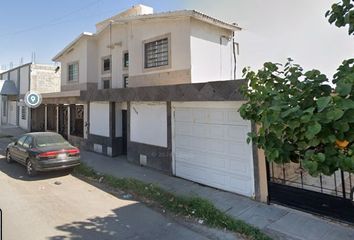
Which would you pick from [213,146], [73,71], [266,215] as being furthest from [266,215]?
[73,71]

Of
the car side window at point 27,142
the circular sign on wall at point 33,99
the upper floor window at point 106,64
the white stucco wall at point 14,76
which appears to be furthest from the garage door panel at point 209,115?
the white stucco wall at point 14,76

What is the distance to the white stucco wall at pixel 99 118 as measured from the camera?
44.8 ft

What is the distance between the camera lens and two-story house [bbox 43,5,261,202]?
7980 millimetres

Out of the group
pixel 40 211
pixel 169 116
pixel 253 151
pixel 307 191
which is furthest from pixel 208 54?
pixel 40 211

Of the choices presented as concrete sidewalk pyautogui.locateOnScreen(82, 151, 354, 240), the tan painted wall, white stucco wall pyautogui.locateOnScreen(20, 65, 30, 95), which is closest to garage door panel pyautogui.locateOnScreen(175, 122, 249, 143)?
concrete sidewalk pyautogui.locateOnScreen(82, 151, 354, 240)

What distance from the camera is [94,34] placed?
53.1ft

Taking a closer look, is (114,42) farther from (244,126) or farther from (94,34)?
(244,126)

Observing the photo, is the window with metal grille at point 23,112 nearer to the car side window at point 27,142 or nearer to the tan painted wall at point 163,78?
the car side window at point 27,142

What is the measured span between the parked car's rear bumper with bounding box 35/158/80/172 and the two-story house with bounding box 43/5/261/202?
2.60 meters

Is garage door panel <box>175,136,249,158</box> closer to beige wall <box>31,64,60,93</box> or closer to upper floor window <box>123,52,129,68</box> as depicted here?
upper floor window <box>123,52,129,68</box>

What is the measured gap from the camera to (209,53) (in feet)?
37.9

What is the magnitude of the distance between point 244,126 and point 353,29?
4025 millimetres

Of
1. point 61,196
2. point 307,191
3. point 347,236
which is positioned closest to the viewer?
point 347,236

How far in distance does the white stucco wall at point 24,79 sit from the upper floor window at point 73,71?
8.38m
